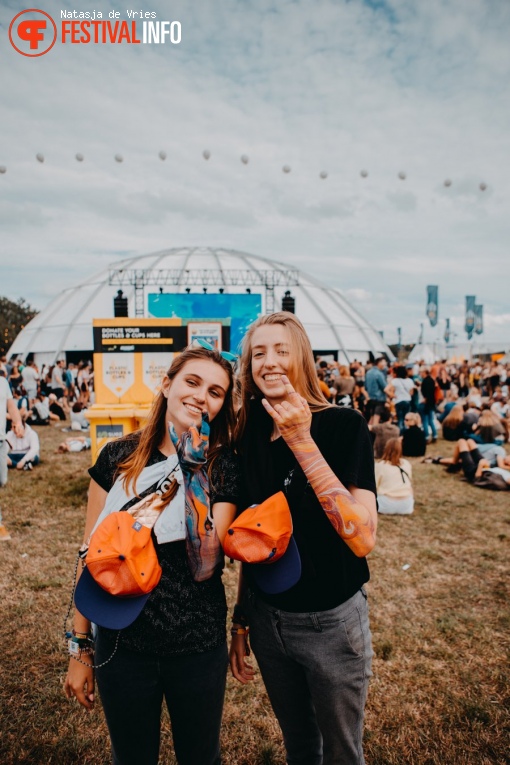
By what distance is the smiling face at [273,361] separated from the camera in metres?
1.72

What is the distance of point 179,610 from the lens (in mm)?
1574

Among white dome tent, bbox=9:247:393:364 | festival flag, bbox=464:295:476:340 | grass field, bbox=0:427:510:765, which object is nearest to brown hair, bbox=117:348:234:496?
grass field, bbox=0:427:510:765

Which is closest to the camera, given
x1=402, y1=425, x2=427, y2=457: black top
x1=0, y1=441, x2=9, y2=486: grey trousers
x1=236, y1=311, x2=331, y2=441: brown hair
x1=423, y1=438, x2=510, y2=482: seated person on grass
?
x1=236, y1=311, x2=331, y2=441: brown hair

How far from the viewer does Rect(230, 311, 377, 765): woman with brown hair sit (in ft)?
4.99

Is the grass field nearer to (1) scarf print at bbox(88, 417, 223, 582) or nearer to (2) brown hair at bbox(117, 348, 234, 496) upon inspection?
(1) scarf print at bbox(88, 417, 223, 582)

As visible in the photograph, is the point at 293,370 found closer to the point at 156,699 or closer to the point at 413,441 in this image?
the point at 156,699

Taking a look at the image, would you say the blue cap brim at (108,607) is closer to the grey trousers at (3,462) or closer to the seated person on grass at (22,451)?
the grey trousers at (3,462)

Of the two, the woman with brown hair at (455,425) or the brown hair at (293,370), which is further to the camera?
the woman with brown hair at (455,425)

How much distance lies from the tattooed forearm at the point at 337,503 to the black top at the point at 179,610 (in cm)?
32

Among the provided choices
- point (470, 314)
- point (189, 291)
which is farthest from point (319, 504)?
point (470, 314)

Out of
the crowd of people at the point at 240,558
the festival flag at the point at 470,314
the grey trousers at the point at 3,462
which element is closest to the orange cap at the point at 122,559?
the crowd of people at the point at 240,558

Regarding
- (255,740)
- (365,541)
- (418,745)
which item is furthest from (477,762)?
(365,541)

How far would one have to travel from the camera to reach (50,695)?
2.93 metres

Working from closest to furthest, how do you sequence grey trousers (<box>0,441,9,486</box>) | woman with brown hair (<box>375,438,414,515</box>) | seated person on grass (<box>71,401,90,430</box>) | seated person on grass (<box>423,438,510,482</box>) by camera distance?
woman with brown hair (<box>375,438,414,515</box>) → grey trousers (<box>0,441,9,486</box>) → seated person on grass (<box>423,438,510,482</box>) → seated person on grass (<box>71,401,90,430</box>)
